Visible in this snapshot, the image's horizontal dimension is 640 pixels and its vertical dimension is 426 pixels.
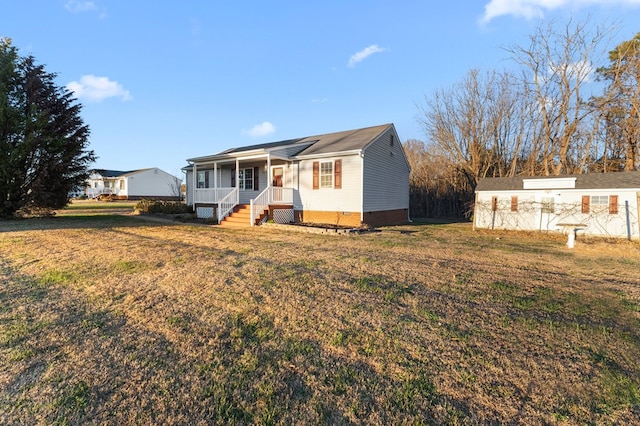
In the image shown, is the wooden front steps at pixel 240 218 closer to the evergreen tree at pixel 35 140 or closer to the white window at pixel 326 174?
the white window at pixel 326 174

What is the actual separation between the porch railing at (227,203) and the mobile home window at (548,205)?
14360mm

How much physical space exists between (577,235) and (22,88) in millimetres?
26420

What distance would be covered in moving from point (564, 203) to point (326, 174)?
420 inches

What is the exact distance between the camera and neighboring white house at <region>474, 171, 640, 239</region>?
1285cm

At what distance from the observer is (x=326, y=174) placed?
1473 cm

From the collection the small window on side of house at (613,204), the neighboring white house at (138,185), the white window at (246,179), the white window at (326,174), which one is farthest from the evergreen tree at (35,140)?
the neighboring white house at (138,185)

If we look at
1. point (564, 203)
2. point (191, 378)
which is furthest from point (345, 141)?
point (191, 378)

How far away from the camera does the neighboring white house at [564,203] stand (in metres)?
12.9

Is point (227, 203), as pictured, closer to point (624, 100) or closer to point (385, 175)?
point (385, 175)

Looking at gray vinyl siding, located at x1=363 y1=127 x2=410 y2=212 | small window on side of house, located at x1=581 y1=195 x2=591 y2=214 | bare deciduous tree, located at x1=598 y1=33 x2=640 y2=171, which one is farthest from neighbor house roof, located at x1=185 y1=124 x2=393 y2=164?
bare deciduous tree, located at x1=598 y1=33 x2=640 y2=171

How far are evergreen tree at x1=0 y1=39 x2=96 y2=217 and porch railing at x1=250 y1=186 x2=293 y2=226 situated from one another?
10.1 m

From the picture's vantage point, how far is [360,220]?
45.5 ft

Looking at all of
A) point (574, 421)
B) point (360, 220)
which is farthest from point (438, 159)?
point (574, 421)

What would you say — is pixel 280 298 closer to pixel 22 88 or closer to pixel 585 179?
pixel 585 179
